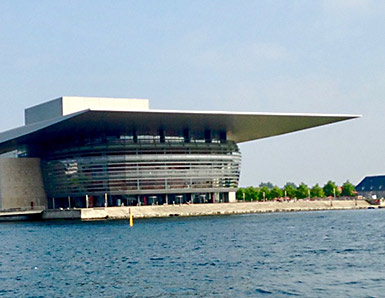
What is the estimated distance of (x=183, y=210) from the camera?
67562 mm

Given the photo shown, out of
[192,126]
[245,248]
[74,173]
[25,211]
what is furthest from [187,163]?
[245,248]

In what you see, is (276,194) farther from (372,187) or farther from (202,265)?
(202,265)

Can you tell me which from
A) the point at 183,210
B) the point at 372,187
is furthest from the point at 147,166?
the point at 372,187

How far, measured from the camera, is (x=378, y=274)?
20266 mm

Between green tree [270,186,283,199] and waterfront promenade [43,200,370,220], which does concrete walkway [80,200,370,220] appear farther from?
green tree [270,186,283,199]

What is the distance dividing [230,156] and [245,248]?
152 ft

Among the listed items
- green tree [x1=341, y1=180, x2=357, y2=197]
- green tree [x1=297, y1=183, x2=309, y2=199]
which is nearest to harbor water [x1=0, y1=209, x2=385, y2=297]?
green tree [x1=297, y1=183, x2=309, y2=199]

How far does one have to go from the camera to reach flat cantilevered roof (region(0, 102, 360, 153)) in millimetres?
60688

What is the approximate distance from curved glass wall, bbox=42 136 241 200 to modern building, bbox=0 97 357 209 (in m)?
0.09

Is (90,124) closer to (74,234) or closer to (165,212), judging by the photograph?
(165,212)

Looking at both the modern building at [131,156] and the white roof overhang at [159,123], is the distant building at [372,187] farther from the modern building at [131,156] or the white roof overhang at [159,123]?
the white roof overhang at [159,123]

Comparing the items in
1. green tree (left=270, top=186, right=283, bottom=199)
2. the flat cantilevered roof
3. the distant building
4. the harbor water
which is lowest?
the harbor water

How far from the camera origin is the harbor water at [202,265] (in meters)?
19.0

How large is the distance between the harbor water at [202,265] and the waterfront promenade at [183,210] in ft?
87.3
